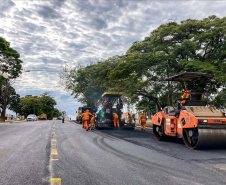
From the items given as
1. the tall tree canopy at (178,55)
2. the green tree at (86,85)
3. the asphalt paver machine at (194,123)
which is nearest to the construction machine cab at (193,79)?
the asphalt paver machine at (194,123)

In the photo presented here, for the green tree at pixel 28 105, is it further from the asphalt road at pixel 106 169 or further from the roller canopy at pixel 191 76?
the asphalt road at pixel 106 169

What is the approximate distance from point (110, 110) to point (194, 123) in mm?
11165

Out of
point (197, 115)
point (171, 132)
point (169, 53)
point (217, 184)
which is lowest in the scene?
point (217, 184)

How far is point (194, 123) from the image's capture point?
823 cm

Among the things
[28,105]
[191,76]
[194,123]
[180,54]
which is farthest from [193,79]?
[28,105]

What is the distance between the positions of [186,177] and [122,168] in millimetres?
1366

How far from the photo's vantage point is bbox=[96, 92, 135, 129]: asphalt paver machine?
61.6 feet

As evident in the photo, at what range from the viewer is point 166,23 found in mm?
21547

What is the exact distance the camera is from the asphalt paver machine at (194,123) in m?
8.14

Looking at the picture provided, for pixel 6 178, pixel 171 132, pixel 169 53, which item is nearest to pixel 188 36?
pixel 169 53

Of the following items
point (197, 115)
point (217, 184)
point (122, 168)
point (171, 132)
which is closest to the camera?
point (217, 184)

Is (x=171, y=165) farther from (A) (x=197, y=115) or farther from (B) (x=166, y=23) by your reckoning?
(B) (x=166, y=23)

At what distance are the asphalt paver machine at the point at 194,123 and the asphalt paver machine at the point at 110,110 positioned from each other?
785 cm

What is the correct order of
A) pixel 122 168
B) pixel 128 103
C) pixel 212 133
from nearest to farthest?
1. pixel 122 168
2. pixel 212 133
3. pixel 128 103
